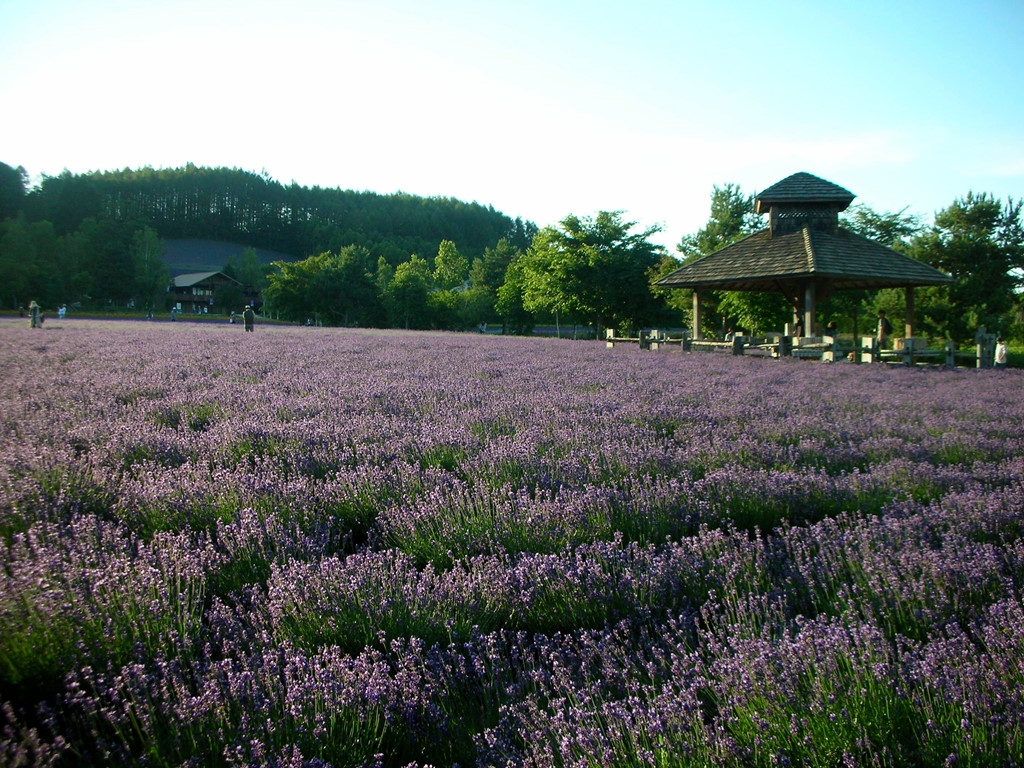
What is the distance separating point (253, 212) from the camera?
115 meters

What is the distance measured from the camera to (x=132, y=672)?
1594 mm

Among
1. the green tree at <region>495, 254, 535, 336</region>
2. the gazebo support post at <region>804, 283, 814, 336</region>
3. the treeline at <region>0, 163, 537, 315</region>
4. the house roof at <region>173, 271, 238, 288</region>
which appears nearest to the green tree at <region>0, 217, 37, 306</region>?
the treeline at <region>0, 163, 537, 315</region>

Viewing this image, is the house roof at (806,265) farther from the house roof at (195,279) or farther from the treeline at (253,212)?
the house roof at (195,279)

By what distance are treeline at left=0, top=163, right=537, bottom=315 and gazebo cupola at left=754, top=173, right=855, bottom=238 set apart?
64.0 metres

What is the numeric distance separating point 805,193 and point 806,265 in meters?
4.26

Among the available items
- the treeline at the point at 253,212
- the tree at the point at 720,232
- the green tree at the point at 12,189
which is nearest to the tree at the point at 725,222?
the tree at the point at 720,232

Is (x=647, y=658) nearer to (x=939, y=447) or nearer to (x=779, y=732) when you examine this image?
(x=779, y=732)

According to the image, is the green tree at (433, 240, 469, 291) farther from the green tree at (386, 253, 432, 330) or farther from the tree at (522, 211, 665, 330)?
the tree at (522, 211, 665, 330)

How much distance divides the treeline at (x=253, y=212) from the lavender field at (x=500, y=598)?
80.1m

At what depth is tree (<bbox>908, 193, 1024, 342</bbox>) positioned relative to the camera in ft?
92.5

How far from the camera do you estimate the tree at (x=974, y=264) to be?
92.5ft

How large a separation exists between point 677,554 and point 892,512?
4.34ft

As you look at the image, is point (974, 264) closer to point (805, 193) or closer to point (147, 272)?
point (805, 193)

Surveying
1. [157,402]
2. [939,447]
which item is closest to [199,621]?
[157,402]
